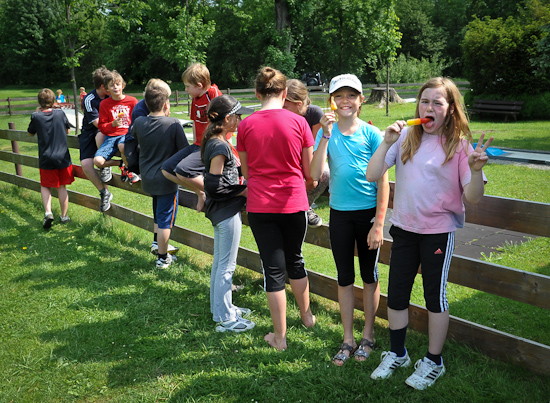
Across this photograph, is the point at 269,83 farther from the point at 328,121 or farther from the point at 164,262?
the point at 164,262

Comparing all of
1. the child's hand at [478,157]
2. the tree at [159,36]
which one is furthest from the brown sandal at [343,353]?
the tree at [159,36]

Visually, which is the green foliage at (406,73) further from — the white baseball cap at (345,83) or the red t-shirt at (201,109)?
the white baseball cap at (345,83)

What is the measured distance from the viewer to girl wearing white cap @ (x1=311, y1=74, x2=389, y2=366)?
11.1 ft

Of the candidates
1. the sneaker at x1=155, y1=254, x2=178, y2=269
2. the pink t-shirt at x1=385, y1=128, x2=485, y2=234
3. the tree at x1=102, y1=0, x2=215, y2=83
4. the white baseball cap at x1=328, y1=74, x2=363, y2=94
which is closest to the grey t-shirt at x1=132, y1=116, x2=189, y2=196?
the sneaker at x1=155, y1=254, x2=178, y2=269

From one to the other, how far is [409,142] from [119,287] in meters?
3.26

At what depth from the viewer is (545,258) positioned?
18.1 ft

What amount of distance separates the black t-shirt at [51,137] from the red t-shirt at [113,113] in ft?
4.79

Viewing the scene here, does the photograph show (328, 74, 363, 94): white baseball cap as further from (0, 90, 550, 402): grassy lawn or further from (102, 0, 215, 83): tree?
(102, 0, 215, 83): tree

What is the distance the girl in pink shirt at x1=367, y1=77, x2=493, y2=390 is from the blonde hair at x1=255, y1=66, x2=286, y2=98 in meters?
0.81

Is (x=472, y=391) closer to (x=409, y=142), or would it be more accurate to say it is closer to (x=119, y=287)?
(x=409, y=142)

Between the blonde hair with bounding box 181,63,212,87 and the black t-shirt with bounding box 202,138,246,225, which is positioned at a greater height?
the blonde hair with bounding box 181,63,212,87

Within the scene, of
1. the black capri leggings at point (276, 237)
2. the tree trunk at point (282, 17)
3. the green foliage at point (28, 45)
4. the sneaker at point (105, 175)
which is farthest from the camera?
the green foliage at point (28, 45)

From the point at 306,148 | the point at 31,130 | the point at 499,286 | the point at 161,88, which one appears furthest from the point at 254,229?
the point at 31,130

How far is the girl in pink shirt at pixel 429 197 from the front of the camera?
3.07m
